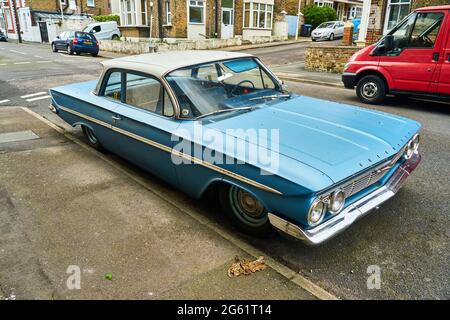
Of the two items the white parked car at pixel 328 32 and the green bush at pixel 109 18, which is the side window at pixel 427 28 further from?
the green bush at pixel 109 18

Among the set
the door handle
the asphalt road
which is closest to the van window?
the door handle

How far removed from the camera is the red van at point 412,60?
25.3ft

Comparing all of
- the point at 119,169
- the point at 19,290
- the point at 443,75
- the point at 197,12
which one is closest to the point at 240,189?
the point at 19,290

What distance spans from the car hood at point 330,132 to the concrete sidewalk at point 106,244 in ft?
3.21

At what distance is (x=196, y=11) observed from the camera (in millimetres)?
25828

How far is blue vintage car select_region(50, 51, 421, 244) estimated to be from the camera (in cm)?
277

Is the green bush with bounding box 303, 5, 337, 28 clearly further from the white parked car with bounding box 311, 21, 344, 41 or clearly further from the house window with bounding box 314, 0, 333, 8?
the white parked car with bounding box 311, 21, 344, 41

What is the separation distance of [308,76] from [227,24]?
16952 millimetres

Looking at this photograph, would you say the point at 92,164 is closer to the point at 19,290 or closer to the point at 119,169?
the point at 119,169

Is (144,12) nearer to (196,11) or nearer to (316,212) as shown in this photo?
(196,11)

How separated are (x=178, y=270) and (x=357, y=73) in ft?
25.6

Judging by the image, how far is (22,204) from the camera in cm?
398

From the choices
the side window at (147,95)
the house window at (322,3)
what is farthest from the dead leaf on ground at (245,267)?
the house window at (322,3)

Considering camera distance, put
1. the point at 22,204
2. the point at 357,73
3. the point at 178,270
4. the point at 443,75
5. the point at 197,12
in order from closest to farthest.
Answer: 1. the point at 178,270
2. the point at 22,204
3. the point at 443,75
4. the point at 357,73
5. the point at 197,12
